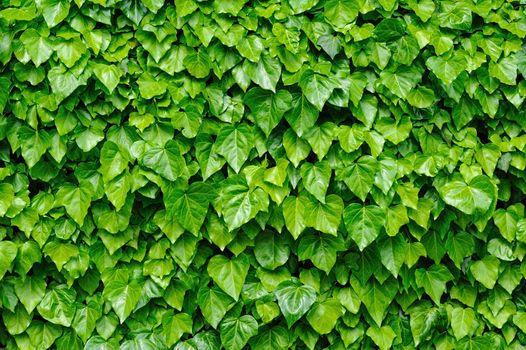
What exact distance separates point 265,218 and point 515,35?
4.67 ft

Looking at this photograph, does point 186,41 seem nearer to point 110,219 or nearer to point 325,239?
point 110,219

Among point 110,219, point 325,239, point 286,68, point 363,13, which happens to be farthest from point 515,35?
point 110,219

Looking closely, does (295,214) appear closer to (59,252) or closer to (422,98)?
(422,98)

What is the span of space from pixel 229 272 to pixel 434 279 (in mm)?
978

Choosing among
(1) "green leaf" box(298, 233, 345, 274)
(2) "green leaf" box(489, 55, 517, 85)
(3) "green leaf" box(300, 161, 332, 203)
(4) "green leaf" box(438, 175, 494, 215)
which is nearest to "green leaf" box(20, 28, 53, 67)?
(3) "green leaf" box(300, 161, 332, 203)

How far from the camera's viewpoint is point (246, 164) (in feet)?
9.09

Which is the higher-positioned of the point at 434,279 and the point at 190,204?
the point at 190,204

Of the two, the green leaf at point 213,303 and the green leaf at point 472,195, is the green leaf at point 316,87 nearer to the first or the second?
the green leaf at point 472,195

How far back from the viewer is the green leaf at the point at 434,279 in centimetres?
291

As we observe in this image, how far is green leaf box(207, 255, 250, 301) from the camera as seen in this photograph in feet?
9.06

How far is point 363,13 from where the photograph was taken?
2.72 m

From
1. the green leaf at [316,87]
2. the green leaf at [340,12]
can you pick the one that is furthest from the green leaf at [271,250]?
the green leaf at [340,12]

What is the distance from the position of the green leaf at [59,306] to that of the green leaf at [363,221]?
1308 millimetres

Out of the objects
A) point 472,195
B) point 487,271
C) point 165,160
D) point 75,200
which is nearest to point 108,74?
point 165,160
